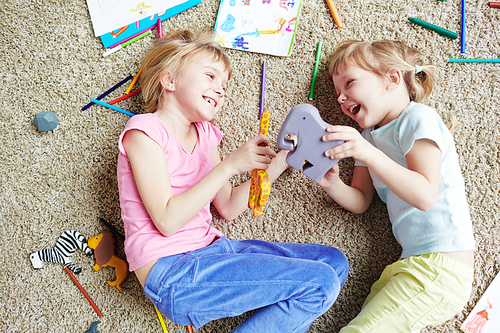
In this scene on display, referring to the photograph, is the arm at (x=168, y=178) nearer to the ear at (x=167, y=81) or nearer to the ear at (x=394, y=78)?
the ear at (x=167, y=81)

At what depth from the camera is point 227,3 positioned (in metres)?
1.05

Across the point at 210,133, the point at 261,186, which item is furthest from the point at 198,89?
the point at 261,186

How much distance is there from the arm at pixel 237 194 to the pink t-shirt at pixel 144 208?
3.6 inches

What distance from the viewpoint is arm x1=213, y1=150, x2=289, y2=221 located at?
948mm

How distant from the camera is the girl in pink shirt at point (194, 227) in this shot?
0.78 meters

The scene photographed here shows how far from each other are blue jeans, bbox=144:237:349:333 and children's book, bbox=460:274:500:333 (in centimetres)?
44

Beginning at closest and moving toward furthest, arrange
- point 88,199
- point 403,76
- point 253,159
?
point 253,159
point 403,76
point 88,199

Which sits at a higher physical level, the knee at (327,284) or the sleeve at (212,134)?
the sleeve at (212,134)

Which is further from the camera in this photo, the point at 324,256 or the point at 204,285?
the point at 324,256

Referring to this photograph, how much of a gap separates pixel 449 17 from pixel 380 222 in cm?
65

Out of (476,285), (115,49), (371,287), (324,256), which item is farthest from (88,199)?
(476,285)

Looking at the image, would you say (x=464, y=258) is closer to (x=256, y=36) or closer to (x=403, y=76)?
(x=403, y=76)

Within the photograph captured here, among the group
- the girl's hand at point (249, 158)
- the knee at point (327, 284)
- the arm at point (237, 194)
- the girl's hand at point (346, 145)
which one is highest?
the girl's hand at point (346, 145)

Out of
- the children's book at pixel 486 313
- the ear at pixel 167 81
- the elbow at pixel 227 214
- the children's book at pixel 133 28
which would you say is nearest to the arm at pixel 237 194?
the elbow at pixel 227 214
